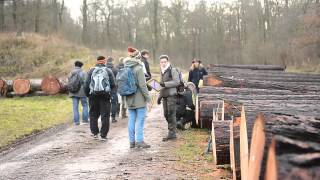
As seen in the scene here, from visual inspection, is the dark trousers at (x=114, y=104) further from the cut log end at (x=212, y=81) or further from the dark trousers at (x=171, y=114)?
the dark trousers at (x=171, y=114)

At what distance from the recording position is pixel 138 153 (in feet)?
31.7

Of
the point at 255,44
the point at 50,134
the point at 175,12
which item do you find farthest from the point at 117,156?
the point at 175,12

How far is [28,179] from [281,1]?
183ft

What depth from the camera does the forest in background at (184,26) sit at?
52.1 meters

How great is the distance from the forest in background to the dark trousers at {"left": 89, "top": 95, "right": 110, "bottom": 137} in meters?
38.5

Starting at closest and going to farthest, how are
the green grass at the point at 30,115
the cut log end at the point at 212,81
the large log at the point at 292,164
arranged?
the large log at the point at 292,164
the green grass at the point at 30,115
the cut log end at the point at 212,81

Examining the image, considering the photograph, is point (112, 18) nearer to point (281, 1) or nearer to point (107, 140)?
point (281, 1)

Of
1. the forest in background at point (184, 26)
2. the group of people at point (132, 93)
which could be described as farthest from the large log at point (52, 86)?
the forest in background at point (184, 26)

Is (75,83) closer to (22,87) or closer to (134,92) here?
(134,92)

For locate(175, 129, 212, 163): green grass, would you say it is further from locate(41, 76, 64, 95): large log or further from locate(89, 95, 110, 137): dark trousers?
locate(41, 76, 64, 95): large log

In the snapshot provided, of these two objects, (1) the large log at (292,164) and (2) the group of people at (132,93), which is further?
(2) the group of people at (132,93)

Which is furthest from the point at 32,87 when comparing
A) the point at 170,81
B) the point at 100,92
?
the point at 170,81

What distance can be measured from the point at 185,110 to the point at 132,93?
10.0 ft

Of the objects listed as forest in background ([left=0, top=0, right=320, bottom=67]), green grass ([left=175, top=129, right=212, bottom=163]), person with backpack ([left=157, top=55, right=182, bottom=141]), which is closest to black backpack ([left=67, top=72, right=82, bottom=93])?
green grass ([left=175, top=129, right=212, bottom=163])
